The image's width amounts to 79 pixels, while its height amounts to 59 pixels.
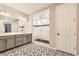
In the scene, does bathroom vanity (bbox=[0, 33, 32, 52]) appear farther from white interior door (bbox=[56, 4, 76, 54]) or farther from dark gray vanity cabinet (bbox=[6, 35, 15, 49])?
white interior door (bbox=[56, 4, 76, 54])

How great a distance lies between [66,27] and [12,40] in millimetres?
2099

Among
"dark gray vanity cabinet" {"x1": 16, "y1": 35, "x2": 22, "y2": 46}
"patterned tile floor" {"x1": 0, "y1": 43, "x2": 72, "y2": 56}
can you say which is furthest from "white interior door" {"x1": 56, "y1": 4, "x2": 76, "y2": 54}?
"dark gray vanity cabinet" {"x1": 16, "y1": 35, "x2": 22, "y2": 46}

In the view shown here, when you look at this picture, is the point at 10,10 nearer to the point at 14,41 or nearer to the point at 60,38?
the point at 14,41

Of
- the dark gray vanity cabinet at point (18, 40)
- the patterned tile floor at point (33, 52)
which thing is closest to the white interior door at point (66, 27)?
the patterned tile floor at point (33, 52)

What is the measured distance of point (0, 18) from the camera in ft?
10.9

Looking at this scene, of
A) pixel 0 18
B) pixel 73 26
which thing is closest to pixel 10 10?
pixel 0 18

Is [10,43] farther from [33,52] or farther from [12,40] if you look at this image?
[33,52]

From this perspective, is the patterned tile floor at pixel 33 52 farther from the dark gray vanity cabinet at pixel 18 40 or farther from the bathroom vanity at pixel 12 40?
the dark gray vanity cabinet at pixel 18 40

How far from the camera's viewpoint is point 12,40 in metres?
3.12

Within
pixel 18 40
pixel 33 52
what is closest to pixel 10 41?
pixel 18 40

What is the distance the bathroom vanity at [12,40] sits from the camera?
2702 mm

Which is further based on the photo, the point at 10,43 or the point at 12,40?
the point at 12,40

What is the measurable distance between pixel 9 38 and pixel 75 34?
7.56 feet

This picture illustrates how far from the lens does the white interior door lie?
8.09ft
